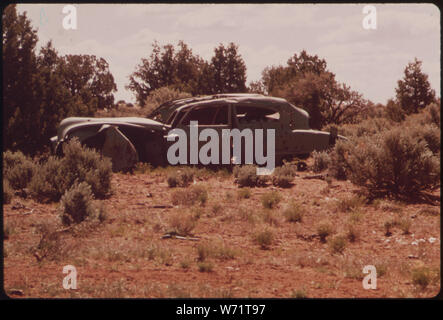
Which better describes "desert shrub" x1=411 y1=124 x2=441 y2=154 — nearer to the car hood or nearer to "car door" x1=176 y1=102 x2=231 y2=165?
"car door" x1=176 y1=102 x2=231 y2=165

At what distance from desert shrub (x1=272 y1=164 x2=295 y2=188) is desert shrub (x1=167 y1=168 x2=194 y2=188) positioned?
5.57 feet

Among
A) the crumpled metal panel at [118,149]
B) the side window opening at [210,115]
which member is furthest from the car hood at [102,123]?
the side window opening at [210,115]

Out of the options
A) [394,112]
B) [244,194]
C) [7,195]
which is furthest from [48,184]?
[394,112]

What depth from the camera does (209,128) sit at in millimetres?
11711

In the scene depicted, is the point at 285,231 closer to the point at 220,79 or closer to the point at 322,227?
the point at 322,227

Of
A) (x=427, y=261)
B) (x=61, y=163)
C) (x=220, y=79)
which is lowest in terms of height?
(x=427, y=261)

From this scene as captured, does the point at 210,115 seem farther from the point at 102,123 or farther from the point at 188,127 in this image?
the point at 102,123

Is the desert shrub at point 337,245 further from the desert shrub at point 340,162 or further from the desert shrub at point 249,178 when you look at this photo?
the desert shrub at point 340,162

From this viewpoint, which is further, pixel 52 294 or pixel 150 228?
pixel 150 228

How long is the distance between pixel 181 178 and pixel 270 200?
2473mm

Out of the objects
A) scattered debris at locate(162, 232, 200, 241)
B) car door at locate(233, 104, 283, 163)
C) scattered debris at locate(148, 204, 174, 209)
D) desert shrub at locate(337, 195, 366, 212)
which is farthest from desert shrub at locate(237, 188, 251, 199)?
scattered debris at locate(162, 232, 200, 241)

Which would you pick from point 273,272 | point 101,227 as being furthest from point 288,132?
point 273,272
